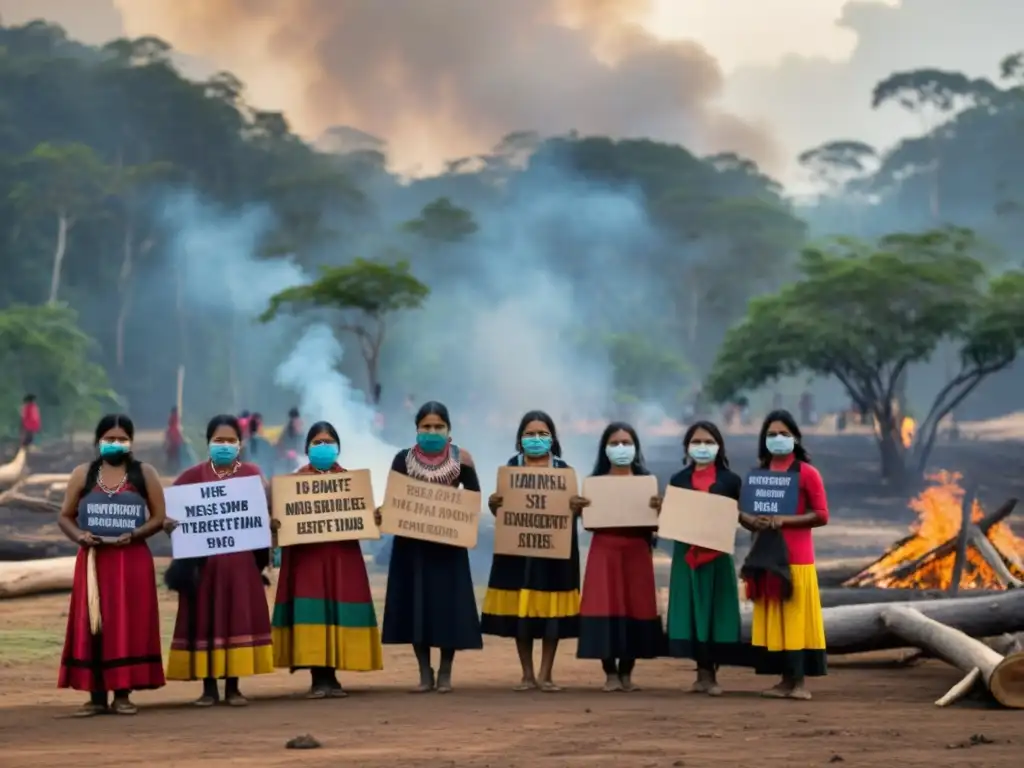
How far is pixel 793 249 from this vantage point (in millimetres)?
68062

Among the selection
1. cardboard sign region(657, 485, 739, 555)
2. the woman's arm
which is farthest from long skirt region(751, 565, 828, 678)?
the woman's arm

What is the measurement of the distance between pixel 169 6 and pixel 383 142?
12.3 m

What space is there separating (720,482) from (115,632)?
387 cm

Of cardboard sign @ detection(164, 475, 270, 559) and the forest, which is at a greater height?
the forest

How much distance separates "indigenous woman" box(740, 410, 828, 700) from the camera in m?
10.8

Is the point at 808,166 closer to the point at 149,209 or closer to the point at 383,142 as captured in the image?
the point at 383,142

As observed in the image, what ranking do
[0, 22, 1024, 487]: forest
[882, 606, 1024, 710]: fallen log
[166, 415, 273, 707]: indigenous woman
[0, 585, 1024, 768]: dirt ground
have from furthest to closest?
[0, 22, 1024, 487]: forest, [166, 415, 273, 707]: indigenous woman, [882, 606, 1024, 710]: fallen log, [0, 585, 1024, 768]: dirt ground

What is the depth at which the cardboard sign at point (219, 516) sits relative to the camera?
10.5 metres

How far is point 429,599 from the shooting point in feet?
36.7

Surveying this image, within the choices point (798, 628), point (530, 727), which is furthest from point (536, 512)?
point (530, 727)

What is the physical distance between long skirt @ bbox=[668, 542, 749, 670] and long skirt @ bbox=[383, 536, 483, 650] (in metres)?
1.30

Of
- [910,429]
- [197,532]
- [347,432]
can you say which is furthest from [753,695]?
[910,429]

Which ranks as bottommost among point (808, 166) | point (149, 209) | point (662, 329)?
point (662, 329)

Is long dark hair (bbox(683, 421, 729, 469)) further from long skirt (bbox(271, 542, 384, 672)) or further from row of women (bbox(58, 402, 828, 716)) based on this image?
long skirt (bbox(271, 542, 384, 672))
